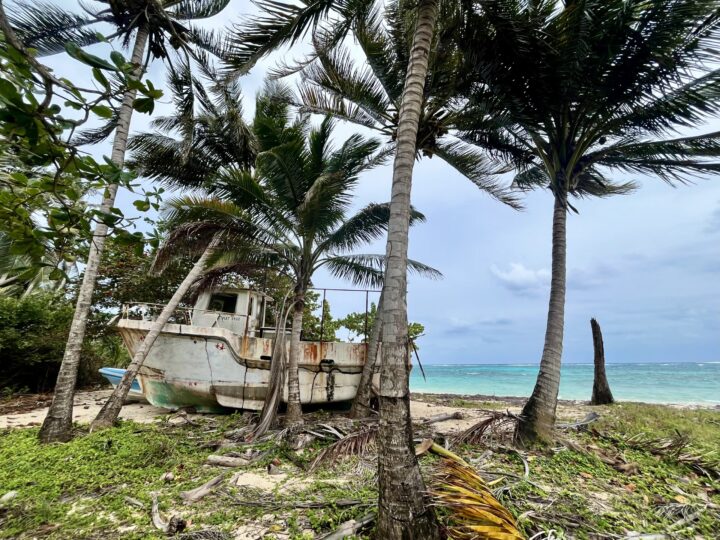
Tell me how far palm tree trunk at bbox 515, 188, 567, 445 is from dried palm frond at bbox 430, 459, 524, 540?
3.27 meters

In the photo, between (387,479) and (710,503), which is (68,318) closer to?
(387,479)

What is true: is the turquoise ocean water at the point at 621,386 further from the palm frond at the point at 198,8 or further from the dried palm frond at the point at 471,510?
the palm frond at the point at 198,8

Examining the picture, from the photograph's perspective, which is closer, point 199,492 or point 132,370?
point 199,492

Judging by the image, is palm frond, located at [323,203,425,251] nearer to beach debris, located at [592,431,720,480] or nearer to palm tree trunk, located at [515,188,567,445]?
palm tree trunk, located at [515,188,567,445]

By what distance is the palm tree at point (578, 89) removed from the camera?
18.0 ft

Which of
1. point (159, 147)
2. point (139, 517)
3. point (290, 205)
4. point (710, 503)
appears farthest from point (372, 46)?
point (710, 503)

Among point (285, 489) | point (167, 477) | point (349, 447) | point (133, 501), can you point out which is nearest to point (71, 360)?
point (167, 477)

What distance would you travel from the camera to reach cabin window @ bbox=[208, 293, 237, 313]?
33.4 ft

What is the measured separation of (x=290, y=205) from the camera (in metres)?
7.98

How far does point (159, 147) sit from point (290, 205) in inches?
185

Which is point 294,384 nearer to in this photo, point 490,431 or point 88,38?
point 490,431

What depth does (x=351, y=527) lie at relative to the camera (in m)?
3.28

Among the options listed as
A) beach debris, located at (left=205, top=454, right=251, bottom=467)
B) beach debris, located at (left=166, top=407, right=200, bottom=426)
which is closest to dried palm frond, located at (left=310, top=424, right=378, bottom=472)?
beach debris, located at (left=205, top=454, right=251, bottom=467)

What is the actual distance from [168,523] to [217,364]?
17.1ft
